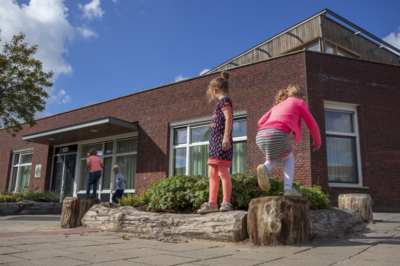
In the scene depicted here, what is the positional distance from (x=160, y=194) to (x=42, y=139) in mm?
11674

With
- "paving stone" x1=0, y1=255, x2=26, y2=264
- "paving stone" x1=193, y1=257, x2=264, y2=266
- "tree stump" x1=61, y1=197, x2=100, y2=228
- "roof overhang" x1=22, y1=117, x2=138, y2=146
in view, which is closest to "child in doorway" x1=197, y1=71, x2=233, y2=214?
"paving stone" x1=193, y1=257, x2=264, y2=266

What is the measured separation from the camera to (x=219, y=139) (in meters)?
4.21

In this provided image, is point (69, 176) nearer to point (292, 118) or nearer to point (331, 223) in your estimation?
point (331, 223)

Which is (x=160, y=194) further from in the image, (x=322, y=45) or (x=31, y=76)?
(x=322, y=45)

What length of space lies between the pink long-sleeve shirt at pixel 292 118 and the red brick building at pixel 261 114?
17.1 feet

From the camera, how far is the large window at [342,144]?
926 centimetres

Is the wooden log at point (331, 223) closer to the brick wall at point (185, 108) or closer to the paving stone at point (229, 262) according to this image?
the paving stone at point (229, 262)

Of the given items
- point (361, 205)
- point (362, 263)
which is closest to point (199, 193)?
point (362, 263)

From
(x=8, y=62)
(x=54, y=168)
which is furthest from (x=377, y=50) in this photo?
(x=54, y=168)

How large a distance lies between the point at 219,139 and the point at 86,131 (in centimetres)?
1004

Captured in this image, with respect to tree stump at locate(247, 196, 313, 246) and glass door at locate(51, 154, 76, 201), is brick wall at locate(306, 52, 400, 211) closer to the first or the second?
tree stump at locate(247, 196, 313, 246)

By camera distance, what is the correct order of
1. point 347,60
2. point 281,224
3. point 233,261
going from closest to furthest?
point 233,261 → point 281,224 → point 347,60

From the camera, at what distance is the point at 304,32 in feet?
44.6

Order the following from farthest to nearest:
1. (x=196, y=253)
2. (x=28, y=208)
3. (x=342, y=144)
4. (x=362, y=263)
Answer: (x=28, y=208) < (x=342, y=144) < (x=196, y=253) < (x=362, y=263)
